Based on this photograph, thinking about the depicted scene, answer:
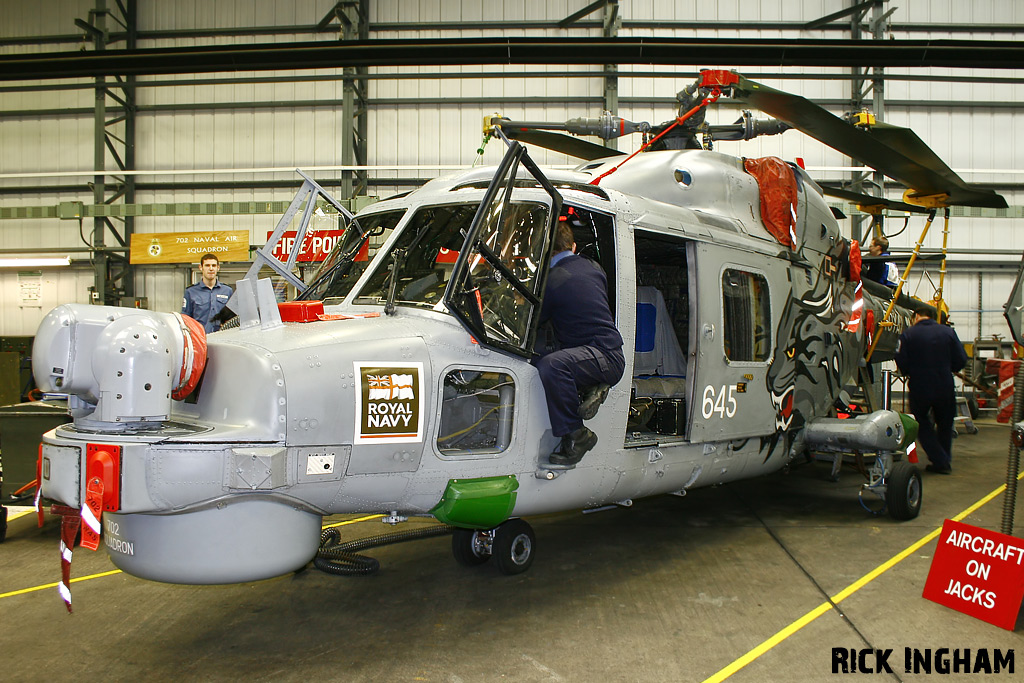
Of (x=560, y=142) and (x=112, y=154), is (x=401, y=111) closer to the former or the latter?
(x=112, y=154)

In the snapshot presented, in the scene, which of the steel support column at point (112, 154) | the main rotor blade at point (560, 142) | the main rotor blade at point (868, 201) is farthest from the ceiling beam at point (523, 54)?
the steel support column at point (112, 154)

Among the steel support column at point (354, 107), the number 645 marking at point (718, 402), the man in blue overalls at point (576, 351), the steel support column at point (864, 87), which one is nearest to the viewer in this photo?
the man in blue overalls at point (576, 351)

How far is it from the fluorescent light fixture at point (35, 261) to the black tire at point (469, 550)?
1470 centimetres

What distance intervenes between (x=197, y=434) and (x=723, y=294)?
3645 millimetres

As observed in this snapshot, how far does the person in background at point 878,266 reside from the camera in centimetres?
838

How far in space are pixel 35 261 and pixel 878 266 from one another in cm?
1651

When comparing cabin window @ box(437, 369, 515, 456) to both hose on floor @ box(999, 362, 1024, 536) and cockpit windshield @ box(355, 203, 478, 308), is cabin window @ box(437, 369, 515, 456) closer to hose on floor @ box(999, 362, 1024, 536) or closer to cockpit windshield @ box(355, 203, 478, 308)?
cockpit windshield @ box(355, 203, 478, 308)

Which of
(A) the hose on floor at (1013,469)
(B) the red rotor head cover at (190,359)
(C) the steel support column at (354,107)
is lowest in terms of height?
(A) the hose on floor at (1013,469)

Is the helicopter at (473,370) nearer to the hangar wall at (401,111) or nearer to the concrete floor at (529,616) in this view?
the concrete floor at (529,616)

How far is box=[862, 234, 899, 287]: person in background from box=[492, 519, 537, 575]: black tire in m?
5.84

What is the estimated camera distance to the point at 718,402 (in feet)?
16.2

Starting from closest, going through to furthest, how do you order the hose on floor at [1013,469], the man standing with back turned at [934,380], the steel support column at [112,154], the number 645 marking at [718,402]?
1. the hose on floor at [1013,469]
2. the number 645 marking at [718,402]
3. the man standing with back turned at [934,380]
4. the steel support column at [112,154]

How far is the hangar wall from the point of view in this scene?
50.0 feet

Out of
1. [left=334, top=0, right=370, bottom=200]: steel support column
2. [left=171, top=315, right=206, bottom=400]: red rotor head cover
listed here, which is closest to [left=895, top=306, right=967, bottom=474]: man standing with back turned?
[left=171, top=315, right=206, bottom=400]: red rotor head cover
